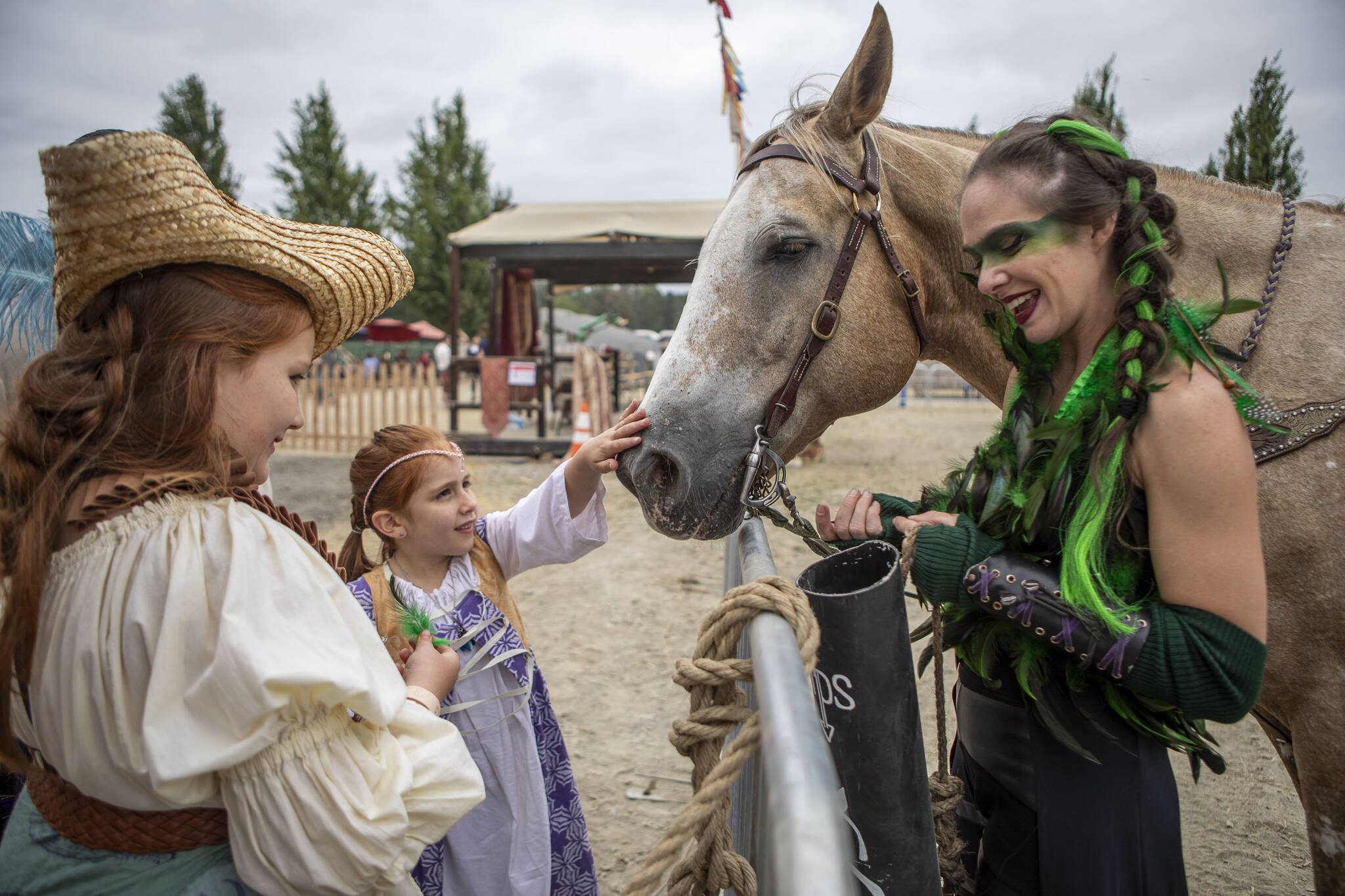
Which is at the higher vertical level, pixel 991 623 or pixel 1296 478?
pixel 1296 478

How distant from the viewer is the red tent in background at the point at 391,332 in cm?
3117

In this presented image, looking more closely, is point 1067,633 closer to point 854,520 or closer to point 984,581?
point 984,581

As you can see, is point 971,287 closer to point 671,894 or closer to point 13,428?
point 671,894

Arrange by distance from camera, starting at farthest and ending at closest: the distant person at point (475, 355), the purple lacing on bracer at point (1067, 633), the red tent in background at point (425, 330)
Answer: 1. the red tent in background at point (425, 330)
2. the distant person at point (475, 355)
3. the purple lacing on bracer at point (1067, 633)

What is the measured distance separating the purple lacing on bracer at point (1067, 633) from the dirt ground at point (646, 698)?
6.99ft

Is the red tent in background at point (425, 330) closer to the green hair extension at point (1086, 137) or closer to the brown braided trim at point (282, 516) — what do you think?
the brown braided trim at point (282, 516)

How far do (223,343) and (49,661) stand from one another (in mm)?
495

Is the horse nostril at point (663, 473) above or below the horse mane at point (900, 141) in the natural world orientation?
below

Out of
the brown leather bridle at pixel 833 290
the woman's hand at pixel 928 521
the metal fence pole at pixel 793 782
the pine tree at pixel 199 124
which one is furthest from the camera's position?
the pine tree at pixel 199 124

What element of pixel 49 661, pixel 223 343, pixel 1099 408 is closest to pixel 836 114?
pixel 1099 408

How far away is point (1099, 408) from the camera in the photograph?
133cm

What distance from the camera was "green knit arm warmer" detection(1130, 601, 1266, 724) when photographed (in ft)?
3.79

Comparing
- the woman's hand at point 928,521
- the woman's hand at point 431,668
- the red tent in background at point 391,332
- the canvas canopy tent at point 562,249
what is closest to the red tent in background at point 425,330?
the red tent in background at point 391,332

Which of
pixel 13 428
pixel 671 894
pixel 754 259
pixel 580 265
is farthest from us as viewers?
pixel 580 265
